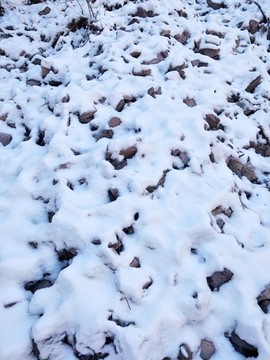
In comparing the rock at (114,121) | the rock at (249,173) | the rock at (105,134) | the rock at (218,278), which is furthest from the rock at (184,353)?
the rock at (114,121)

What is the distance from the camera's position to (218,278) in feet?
7.84

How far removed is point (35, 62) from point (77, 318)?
3942 millimetres

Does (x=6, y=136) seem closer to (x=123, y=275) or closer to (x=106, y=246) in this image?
(x=106, y=246)

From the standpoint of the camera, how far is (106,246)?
2434 mm

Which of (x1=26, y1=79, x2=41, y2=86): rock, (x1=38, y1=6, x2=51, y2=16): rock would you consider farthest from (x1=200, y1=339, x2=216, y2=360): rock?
(x1=38, y1=6, x2=51, y2=16): rock

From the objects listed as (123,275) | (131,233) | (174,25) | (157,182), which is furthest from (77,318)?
(174,25)

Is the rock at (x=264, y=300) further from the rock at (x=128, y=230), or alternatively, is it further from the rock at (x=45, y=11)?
the rock at (x=45, y=11)

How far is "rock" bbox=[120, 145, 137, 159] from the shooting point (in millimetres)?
3191

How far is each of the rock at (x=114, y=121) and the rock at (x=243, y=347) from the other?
234 centimetres

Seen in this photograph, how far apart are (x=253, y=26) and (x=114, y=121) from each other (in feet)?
12.1

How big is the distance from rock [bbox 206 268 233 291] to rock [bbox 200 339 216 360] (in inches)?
15.5

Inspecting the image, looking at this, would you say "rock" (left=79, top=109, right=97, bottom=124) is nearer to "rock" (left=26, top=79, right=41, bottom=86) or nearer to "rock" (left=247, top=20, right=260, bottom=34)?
"rock" (left=26, top=79, right=41, bottom=86)

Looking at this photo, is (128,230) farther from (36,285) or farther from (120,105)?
(120,105)

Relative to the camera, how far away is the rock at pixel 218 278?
2.38 metres
